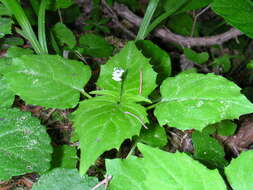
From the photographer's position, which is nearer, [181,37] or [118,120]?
[118,120]

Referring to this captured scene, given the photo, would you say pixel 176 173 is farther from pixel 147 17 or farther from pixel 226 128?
pixel 147 17

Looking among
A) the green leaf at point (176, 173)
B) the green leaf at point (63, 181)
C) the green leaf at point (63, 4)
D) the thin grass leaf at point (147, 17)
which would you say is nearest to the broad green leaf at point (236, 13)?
the thin grass leaf at point (147, 17)

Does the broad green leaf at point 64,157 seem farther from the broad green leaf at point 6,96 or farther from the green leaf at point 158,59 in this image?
the green leaf at point 158,59

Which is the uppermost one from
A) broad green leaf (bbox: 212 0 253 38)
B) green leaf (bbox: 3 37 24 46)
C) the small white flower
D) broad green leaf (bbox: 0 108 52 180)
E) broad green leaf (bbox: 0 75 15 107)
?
broad green leaf (bbox: 212 0 253 38)

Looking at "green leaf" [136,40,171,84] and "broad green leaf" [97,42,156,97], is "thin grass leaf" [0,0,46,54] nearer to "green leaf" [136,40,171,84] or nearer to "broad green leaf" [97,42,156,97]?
"broad green leaf" [97,42,156,97]

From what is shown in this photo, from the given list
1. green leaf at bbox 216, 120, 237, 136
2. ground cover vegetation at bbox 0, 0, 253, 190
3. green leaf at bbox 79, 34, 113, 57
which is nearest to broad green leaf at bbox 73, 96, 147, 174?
ground cover vegetation at bbox 0, 0, 253, 190

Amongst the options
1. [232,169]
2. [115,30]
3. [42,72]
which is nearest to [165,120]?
[232,169]

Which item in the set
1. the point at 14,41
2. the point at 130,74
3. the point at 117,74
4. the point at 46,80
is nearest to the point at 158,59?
the point at 130,74
